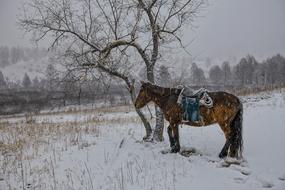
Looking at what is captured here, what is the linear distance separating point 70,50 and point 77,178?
4622mm

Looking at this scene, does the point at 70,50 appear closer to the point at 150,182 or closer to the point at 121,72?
the point at 121,72

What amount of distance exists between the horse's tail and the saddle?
72 centimetres

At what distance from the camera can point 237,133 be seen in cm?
722

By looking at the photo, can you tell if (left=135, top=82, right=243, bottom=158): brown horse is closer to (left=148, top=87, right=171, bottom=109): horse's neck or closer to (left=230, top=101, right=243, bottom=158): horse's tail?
(left=230, top=101, right=243, bottom=158): horse's tail

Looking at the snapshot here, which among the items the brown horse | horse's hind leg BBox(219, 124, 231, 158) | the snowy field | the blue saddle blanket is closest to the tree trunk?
the snowy field

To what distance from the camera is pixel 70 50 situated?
962cm

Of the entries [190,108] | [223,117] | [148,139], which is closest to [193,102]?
[190,108]

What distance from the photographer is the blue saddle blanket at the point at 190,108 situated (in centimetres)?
739

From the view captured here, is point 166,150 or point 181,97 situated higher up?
point 181,97

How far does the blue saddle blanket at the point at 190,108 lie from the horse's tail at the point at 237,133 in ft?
3.05

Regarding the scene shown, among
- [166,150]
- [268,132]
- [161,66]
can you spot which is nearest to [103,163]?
[166,150]

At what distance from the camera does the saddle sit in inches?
287

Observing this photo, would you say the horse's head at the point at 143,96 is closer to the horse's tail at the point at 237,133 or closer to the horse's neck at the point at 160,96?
the horse's neck at the point at 160,96

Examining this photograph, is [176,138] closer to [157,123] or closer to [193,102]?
[193,102]
